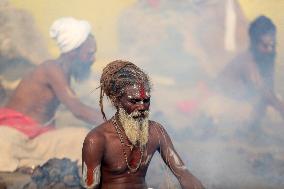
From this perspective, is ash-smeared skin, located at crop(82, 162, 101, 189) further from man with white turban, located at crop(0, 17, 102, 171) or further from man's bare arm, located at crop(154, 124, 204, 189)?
man with white turban, located at crop(0, 17, 102, 171)

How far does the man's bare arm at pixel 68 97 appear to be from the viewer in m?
8.22

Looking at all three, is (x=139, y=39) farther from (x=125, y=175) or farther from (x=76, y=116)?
(x=125, y=175)

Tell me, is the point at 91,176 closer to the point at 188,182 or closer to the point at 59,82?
the point at 188,182

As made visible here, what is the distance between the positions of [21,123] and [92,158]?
15.3 feet

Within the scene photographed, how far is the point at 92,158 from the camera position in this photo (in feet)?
12.4

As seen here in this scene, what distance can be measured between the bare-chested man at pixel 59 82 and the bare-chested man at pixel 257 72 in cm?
215

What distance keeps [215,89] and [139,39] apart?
4.61 feet

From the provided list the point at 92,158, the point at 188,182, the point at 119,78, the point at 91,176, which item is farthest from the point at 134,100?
the point at 188,182

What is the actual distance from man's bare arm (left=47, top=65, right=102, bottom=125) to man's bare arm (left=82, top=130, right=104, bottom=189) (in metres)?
4.43

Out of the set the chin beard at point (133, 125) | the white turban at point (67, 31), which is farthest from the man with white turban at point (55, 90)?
the chin beard at point (133, 125)

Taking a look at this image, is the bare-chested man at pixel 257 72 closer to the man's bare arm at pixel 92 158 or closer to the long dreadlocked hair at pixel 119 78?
the long dreadlocked hair at pixel 119 78

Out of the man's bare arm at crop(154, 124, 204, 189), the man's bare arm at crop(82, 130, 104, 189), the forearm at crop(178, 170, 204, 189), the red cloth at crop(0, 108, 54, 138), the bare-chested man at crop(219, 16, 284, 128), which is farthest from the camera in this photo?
the bare-chested man at crop(219, 16, 284, 128)

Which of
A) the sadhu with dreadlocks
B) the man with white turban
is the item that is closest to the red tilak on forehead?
the sadhu with dreadlocks

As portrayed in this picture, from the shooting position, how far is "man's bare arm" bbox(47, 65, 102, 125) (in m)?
8.22
